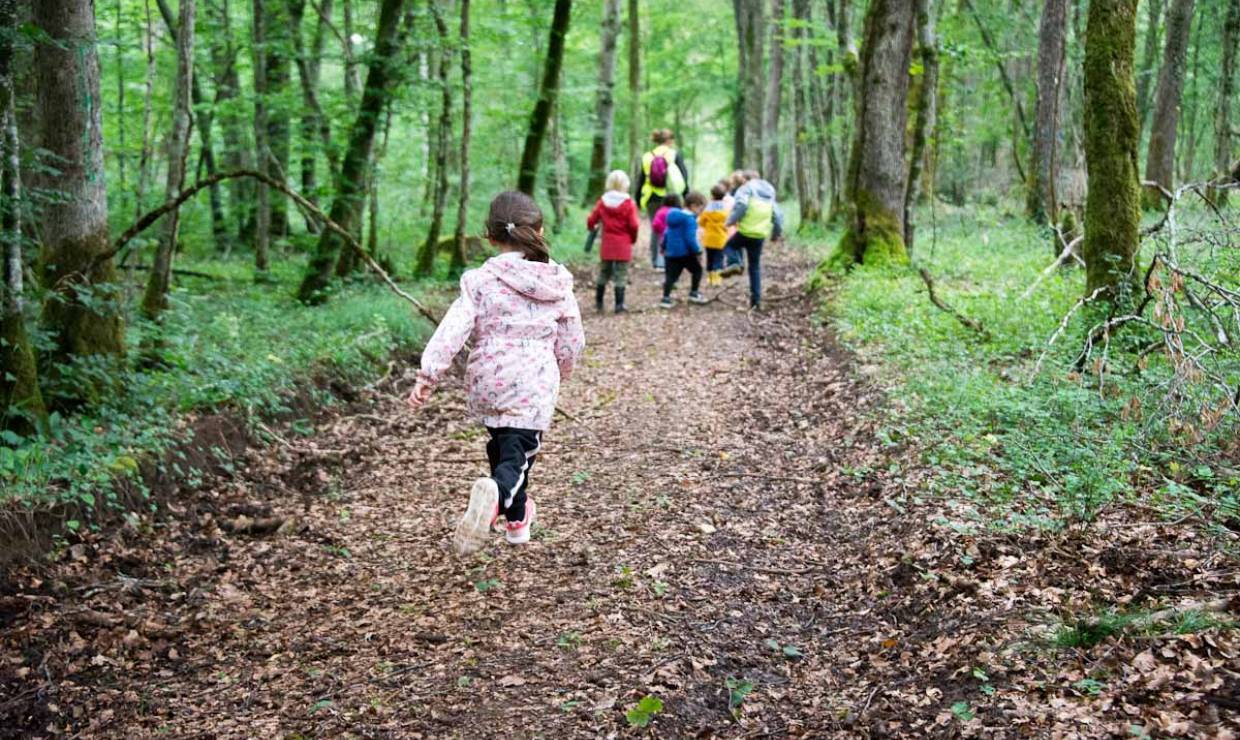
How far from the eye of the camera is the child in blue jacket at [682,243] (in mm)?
13672

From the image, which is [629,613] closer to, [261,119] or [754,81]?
[261,119]

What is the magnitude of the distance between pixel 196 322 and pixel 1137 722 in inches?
374

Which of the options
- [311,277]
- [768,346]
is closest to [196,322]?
[311,277]

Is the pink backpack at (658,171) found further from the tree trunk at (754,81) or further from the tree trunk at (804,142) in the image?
the tree trunk at (754,81)

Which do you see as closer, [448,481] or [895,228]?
[448,481]

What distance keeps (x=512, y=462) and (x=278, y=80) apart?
46.7 feet

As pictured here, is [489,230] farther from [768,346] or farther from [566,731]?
[768,346]

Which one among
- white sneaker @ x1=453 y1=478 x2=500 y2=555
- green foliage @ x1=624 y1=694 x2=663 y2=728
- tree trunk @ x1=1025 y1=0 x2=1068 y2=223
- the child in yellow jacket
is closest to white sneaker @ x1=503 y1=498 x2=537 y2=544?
white sneaker @ x1=453 y1=478 x2=500 y2=555

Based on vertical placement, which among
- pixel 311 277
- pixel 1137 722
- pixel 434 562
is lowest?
pixel 434 562

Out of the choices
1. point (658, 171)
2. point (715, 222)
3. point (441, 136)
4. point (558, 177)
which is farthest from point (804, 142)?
point (441, 136)

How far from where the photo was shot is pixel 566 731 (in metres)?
4.01

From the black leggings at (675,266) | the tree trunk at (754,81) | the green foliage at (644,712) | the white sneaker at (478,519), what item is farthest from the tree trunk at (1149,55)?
the green foliage at (644,712)

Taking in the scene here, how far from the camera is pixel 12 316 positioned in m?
6.17

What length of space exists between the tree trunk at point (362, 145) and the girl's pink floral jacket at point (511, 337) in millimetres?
8204
